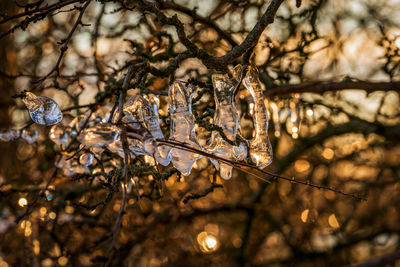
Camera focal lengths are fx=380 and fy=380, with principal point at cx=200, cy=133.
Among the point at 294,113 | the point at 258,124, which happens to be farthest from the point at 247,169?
the point at 258,124

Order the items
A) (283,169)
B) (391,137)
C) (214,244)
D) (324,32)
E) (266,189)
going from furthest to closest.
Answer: (214,244)
(266,189)
(283,169)
(391,137)
(324,32)

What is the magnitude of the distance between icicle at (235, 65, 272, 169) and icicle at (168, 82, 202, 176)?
15 centimetres

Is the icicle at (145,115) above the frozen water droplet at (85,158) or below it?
above

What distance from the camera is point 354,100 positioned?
8.52 ft

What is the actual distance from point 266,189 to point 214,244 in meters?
0.72

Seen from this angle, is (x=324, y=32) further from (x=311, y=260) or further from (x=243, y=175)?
(x=311, y=260)

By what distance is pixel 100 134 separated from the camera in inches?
28.5

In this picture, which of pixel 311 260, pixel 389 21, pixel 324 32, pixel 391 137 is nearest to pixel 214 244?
pixel 311 260

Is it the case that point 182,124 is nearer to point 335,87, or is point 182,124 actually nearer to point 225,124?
point 225,124

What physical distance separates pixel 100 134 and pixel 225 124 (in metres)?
0.36

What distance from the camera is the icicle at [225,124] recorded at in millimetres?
955

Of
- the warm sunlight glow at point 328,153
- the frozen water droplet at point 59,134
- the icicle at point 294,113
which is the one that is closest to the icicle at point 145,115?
the frozen water droplet at point 59,134

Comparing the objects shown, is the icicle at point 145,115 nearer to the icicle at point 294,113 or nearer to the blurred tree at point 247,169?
the blurred tree at point 247,169

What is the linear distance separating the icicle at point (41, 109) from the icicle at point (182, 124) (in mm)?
287
